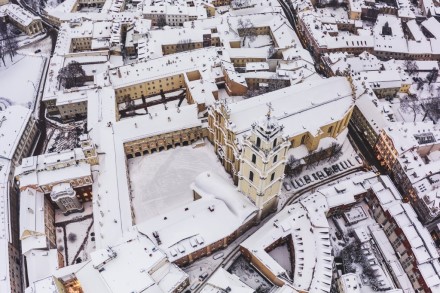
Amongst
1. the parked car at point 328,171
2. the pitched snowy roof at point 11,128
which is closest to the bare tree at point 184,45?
the pitched snowy roof at point 11,128

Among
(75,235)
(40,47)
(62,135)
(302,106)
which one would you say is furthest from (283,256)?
(40,47)

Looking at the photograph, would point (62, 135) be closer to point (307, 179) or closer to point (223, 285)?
point (223, 285)

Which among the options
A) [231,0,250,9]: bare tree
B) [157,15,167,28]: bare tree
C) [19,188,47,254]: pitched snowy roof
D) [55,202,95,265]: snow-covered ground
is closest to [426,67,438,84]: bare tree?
[231,0,250,9]: bare tree

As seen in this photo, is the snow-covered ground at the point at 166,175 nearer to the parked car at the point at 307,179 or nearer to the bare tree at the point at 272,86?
the parked car at the point at 307,179

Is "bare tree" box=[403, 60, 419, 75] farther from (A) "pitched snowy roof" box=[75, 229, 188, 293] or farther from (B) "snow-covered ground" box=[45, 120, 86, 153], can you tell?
(B) "snow-covered ground" box=[45, 120, 86, 153]

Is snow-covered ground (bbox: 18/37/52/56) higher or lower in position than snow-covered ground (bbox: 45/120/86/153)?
higher

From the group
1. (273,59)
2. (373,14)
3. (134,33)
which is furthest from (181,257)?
(373,14)

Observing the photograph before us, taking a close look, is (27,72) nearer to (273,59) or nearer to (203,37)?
(203,37)
